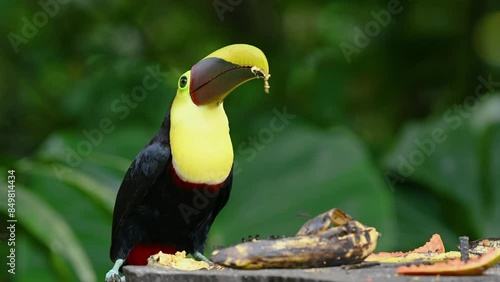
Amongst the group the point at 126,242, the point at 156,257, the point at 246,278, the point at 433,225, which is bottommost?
the point at 246,278

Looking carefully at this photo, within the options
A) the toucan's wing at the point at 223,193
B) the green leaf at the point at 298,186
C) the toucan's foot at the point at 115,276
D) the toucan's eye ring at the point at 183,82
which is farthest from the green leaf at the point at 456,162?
the toucan's foot at the point at 115,276

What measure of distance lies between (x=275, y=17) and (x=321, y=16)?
1.26 feet

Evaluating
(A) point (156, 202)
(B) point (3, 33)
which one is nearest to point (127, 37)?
(B) point (3, 33)

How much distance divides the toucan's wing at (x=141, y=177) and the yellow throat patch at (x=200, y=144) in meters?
0.03

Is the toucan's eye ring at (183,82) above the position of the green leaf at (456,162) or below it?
below

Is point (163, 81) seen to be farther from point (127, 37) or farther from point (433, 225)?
point (433, 225)

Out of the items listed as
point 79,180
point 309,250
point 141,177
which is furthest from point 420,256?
point 79,180

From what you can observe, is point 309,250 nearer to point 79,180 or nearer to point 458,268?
point 458,268

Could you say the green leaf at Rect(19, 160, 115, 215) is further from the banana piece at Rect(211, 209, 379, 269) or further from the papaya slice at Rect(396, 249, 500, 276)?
the papaya slice at Rect(396, 249, 500, 276)

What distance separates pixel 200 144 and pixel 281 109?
5.91 feet

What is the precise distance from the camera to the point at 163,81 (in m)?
3.23

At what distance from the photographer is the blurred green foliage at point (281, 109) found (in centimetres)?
274

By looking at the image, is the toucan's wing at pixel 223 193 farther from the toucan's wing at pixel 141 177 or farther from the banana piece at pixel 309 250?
the banana piece at pixel 309 250

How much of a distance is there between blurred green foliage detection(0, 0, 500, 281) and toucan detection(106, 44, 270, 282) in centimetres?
67
